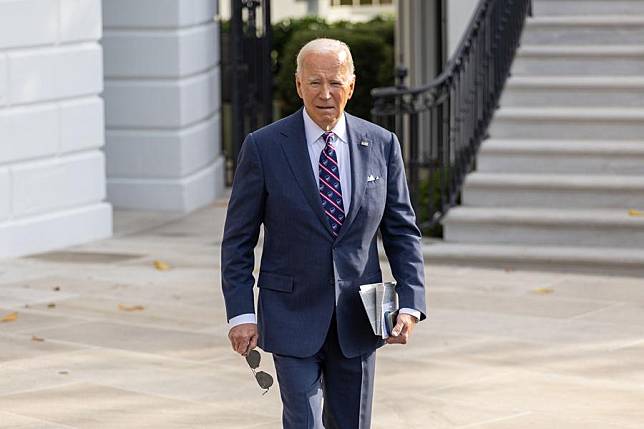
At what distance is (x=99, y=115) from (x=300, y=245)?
8.33 metres

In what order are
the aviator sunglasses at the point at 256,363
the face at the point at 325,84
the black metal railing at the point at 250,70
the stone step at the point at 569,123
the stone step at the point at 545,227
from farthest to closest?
1. the black metal railing at the point at 250,70
2. the stone step at the point at 569,123
3. the stone step at the point at 545,227
4. the aviator sunglasses at the point at 256,363
5. the face at the point at 325,84

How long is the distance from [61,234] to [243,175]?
25.5ft

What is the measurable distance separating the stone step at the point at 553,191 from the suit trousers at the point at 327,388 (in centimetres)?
694

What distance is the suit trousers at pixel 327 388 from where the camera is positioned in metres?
4.66

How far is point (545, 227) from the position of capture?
11273 millimetres

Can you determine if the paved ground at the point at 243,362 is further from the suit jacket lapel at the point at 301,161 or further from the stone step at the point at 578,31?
the stone step at the point at 578,31

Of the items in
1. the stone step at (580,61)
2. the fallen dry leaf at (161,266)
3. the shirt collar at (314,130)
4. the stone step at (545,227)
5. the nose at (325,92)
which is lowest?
the fallen dry leaf at (161,266)

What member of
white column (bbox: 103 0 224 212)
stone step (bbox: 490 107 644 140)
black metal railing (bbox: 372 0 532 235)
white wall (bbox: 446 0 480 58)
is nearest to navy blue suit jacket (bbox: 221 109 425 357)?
black metal railing (bbox: 372 0 532 235)

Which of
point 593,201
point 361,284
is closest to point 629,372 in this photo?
point 361,284

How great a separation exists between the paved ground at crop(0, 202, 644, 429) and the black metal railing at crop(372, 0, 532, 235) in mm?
1053

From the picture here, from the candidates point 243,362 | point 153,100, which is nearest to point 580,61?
point 153,100

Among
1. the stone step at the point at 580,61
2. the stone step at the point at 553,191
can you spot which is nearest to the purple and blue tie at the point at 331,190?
the stone step at the point at 553,191

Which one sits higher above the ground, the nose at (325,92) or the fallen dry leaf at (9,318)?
the nose at (325,92)

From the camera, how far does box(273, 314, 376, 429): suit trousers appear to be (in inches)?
183
